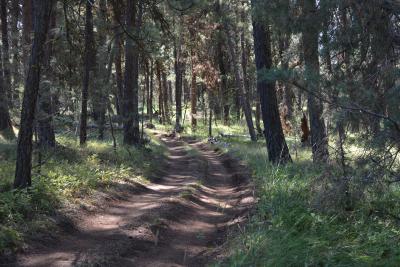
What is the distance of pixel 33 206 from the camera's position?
8.38 meters

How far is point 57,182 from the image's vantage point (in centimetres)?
1008

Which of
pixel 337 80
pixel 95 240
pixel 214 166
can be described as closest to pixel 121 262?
pixel 95 240

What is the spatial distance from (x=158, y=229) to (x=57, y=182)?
2.95 m

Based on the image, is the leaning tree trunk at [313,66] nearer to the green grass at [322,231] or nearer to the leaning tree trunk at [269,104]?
the green grass at [322,231]

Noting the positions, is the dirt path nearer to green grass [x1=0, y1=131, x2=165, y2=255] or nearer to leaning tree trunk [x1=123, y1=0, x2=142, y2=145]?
green grass [x1=0, y1=131, x2=165, y2=255]

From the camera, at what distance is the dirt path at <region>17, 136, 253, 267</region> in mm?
6832

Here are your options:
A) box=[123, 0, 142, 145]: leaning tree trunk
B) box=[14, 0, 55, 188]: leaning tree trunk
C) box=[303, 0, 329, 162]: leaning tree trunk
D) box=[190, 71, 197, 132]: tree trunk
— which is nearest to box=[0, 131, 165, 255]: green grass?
box=[14, 0, 55, 188]: leaning tree trunk

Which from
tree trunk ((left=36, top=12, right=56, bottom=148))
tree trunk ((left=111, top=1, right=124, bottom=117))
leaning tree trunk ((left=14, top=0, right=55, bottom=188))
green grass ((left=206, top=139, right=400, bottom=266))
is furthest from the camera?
tree trunk ((left=36, top=12, right=56, bottom=148))

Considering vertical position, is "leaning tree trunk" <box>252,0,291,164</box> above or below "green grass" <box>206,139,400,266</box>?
above

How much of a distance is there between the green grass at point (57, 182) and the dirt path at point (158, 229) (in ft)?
1.70

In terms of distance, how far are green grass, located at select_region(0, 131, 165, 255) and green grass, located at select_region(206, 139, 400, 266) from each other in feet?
11.2

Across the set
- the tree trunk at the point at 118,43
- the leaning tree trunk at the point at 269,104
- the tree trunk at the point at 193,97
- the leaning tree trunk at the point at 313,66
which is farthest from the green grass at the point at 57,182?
the tree trunk at the point at 193,97

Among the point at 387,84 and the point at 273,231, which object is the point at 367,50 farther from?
the point at 273,231

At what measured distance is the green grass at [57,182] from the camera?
7.45 m
